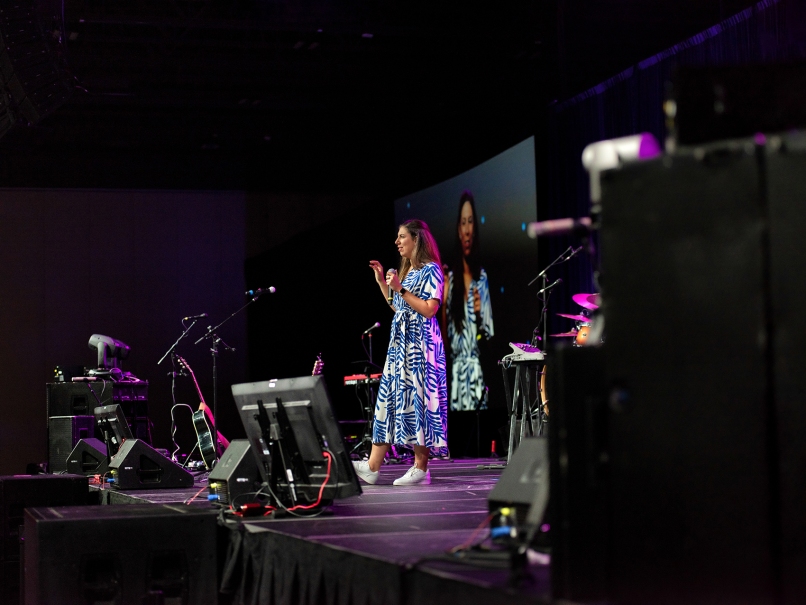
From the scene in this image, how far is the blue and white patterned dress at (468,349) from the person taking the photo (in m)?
9.32

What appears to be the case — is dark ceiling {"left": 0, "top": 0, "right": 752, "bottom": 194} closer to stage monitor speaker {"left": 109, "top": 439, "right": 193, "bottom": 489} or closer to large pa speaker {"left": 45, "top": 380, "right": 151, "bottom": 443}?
large pa speaker {"left": 45, "top": 380, "right": 151, "bottom": 443}

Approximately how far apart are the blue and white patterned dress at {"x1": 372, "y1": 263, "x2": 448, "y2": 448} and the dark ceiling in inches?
115

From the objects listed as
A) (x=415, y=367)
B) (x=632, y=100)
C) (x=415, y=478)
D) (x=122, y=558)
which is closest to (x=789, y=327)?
(x=122, y=558)

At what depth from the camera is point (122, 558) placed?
3.08 meters

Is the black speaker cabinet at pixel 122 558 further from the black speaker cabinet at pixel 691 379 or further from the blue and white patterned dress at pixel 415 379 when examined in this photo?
the black speaker cabinet at pixel 691 379

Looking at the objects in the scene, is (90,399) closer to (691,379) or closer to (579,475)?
(579,475)

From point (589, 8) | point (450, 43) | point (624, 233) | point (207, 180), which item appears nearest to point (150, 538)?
point (624, 233)

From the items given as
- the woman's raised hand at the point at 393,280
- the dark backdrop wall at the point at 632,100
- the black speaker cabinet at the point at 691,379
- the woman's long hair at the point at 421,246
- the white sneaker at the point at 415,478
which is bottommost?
the white sneaker at the point at 415,478

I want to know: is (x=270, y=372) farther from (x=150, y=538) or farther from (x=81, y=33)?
(x=150, y=538)

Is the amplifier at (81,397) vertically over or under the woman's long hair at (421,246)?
under

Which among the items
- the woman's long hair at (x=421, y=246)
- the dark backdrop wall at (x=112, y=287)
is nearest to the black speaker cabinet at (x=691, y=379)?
the woman's long hair at (x=421, y=246)

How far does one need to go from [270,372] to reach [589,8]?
→ 22.0 ft

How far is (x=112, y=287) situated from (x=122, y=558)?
9.73 m

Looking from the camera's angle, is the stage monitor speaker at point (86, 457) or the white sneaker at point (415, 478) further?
the stage monitor speaker at point (86, 457)
